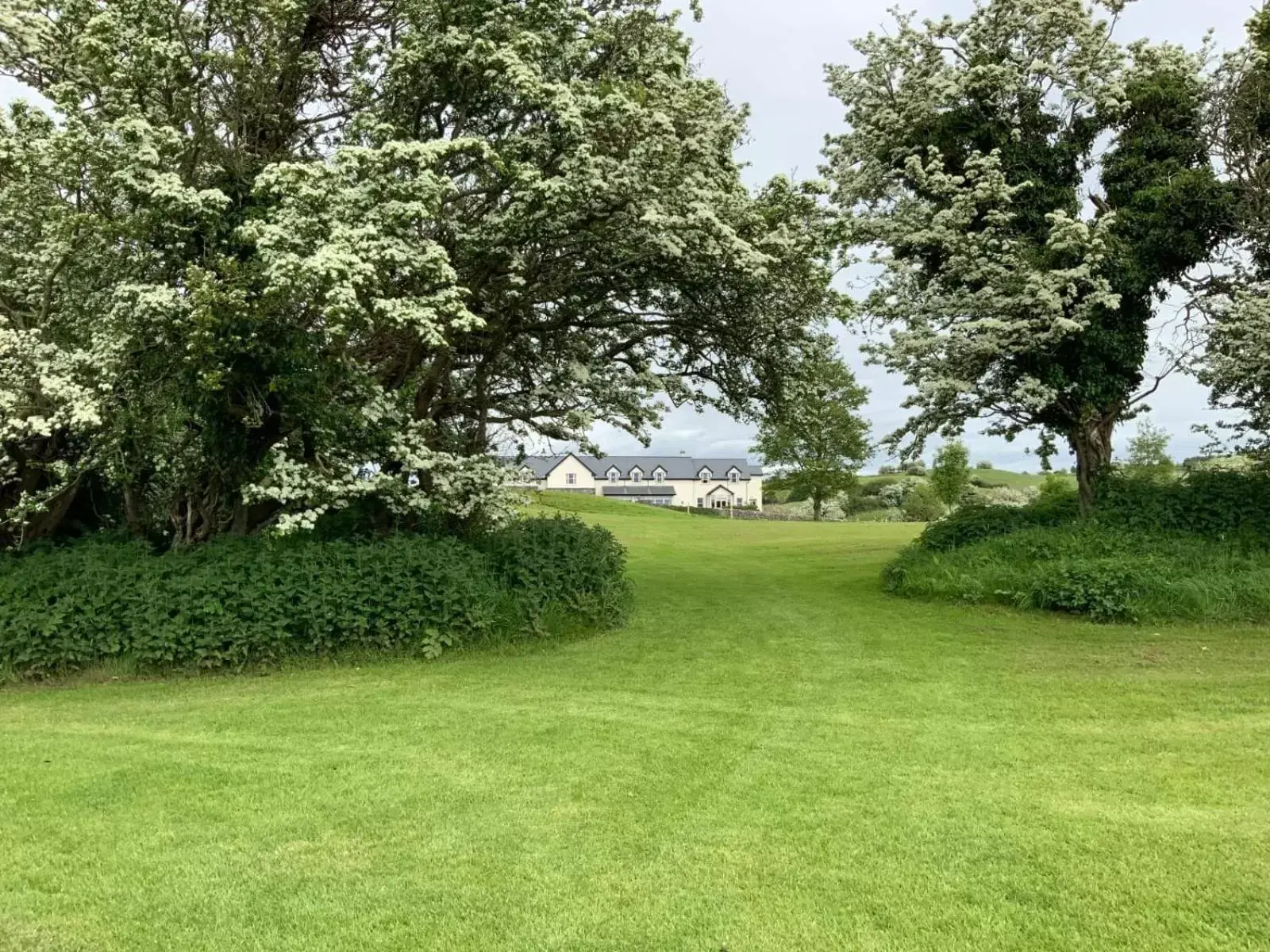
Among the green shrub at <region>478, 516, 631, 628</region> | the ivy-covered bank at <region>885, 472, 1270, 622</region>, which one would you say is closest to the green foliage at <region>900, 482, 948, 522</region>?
the ivy-covered bank at <region>885, 472, 1270, 622</region>

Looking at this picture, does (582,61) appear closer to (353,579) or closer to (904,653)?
(353,579)

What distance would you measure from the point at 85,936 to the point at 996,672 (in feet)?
27.5

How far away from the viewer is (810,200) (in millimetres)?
13070

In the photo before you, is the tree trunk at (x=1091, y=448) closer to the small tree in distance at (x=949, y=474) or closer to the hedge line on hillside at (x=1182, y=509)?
the hedge line on hillside at (x=1182, y=509)

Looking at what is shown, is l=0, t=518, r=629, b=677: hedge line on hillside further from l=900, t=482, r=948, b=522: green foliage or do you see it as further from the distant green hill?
the distant green hill

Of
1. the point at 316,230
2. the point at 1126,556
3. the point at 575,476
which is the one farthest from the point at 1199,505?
the point at 575,476

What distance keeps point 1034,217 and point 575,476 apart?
8125cm

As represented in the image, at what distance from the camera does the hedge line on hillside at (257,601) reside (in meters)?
9.62

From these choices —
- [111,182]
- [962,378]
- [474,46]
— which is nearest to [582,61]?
[474,46]

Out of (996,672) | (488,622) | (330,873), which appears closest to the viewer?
(330,873)

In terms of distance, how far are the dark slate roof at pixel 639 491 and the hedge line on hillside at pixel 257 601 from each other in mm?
80546

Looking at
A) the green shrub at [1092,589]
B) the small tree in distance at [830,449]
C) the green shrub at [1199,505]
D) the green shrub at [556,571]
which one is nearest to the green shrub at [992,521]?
the green shrub at [1199,505]

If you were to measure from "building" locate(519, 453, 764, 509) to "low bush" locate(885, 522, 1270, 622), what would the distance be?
2915 inches

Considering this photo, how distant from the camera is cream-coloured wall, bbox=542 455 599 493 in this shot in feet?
308
